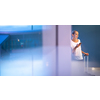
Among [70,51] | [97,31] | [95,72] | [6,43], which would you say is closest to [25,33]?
[6,43]

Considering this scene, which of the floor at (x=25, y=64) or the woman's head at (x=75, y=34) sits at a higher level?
the woman's head at (x=75, y=34)

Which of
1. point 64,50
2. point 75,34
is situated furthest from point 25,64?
point 75,34

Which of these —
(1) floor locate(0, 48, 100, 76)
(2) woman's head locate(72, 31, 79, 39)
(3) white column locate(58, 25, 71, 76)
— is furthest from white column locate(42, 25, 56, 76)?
(2) woman's head locate(72, 31, 79, 39)

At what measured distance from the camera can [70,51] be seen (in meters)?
4.54

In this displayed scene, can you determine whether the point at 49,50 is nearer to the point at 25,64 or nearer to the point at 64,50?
the point at 64,50

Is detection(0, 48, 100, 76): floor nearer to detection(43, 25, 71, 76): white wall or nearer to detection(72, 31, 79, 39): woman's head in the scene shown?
detection(43, 25, 71, 76): white wall

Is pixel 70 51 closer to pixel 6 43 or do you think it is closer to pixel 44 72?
pixel 44 72

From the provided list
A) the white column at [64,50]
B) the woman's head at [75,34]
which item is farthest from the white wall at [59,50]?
the woman's head at [75,34]

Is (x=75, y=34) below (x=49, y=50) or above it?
above

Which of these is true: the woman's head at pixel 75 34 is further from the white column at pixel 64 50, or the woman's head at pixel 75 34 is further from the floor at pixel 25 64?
the floor at pixel 25 64

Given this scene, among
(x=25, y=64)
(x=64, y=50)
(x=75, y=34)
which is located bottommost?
(x=25, y=64)

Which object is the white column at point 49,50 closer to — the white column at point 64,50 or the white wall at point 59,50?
the white wall at point 59,50

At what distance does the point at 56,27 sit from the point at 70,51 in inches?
38.4
